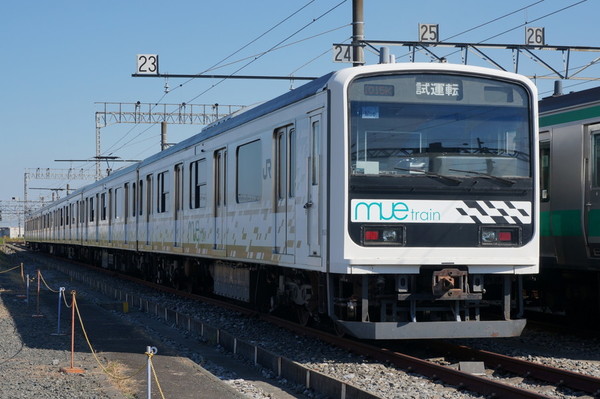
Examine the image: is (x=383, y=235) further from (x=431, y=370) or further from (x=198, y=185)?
(x=198, y=185)

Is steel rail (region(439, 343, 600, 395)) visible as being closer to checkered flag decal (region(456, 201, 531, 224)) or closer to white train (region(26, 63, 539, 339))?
white train (region(26, 63, 539, 339))

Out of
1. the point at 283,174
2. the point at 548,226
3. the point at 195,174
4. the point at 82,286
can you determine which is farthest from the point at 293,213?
the point at 82,286

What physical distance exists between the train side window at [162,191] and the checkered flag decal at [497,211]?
34.8ft

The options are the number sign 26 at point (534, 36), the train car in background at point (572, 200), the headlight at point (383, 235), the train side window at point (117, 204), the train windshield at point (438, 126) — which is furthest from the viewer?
the train side window at point (117, 204)

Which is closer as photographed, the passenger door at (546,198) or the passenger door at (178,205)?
the passenger door at (546,198)

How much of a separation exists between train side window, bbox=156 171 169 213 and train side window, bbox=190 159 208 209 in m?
2.64

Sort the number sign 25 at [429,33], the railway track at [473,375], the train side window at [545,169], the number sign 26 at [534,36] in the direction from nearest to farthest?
the railway track at [473,375] → the train side window at [545,169] → the number sign 25 at [429,33] → the number sign 26 at [534,36]

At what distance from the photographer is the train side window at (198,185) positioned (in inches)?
617

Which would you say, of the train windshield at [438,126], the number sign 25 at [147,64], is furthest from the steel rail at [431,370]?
the number sign 25 at [147,64]

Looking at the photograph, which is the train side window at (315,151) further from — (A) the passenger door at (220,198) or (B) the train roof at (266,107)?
(A) the passenger door at (220,198)

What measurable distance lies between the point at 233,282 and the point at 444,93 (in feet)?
21.6

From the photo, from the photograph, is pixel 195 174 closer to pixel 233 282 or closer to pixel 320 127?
pixel 233 282

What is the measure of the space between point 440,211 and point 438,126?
0.94 meters

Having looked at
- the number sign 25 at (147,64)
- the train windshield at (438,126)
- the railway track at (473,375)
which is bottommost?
the railway track at (473,375)
